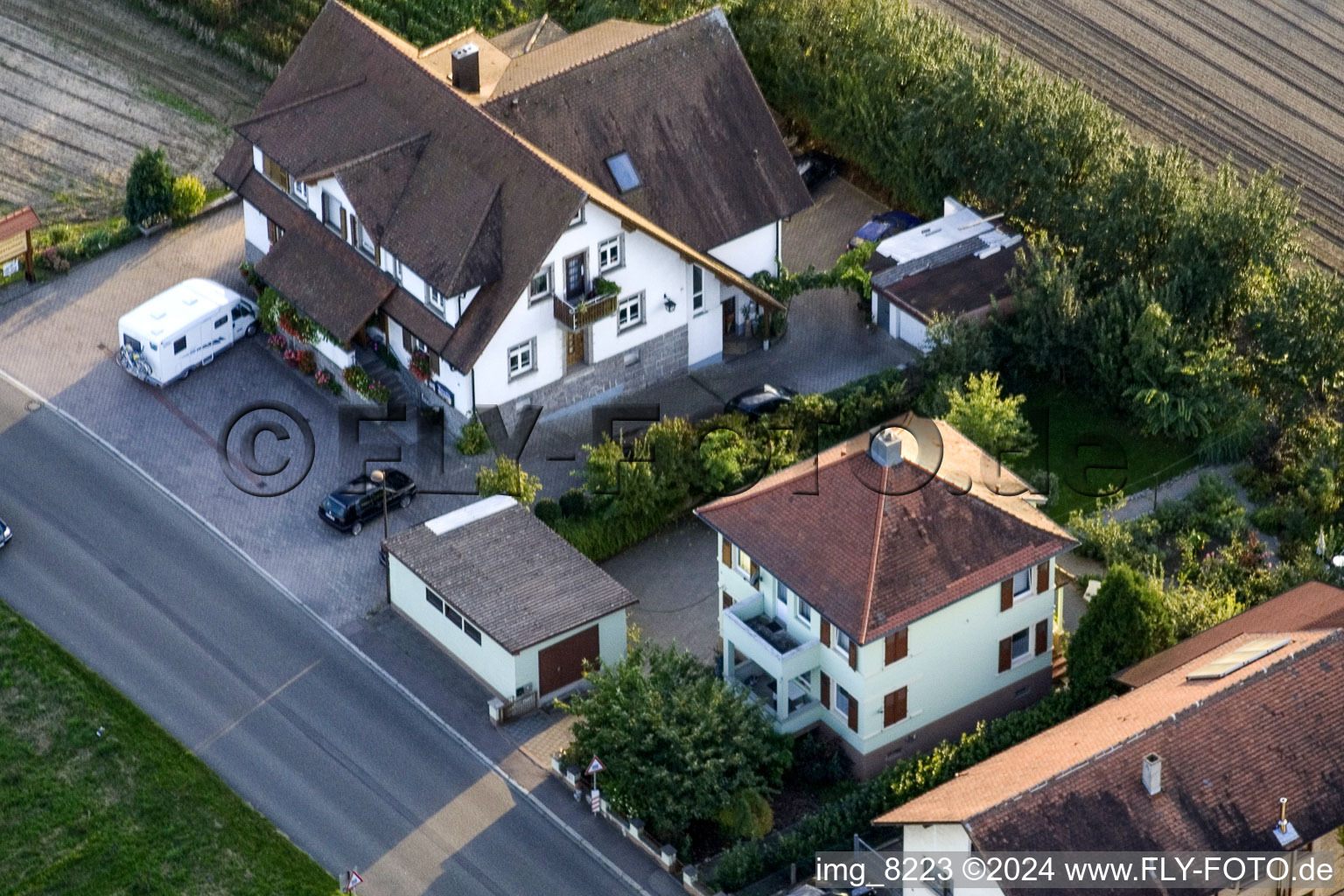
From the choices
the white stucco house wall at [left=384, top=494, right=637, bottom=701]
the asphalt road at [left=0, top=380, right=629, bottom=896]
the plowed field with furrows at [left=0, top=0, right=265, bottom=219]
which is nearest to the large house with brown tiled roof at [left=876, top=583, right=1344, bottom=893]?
the asphalt road at [left=0, top=380, right=629, bottom=896]

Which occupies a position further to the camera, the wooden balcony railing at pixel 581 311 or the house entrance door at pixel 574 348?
the house entrance door at pixel 574 348

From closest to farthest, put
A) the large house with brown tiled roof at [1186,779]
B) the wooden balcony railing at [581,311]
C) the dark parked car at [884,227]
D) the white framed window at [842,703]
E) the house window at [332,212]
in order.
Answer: the large house with brown tiled roof at [1186,779] → the white framed window at [842,703] → the wooden balcony railing at [581,311] → the house window at [332,212] → the dark parked car at [884,227]

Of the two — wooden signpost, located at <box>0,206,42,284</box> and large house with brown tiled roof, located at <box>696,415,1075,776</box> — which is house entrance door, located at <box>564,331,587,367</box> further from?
wooden signpost, located at <box>0,206,42,284</box>

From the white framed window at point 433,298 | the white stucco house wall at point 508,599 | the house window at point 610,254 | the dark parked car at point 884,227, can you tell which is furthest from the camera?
the dark parked car at point 884,227

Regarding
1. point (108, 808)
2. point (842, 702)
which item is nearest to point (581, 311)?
point (842, 702)

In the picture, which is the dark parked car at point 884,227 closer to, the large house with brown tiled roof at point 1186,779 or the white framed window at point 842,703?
the white framed window at point 842,703

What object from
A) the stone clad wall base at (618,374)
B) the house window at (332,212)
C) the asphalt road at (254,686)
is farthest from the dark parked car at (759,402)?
the asphalt road at (254,686)
